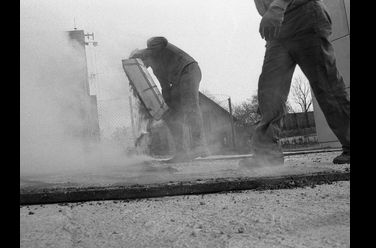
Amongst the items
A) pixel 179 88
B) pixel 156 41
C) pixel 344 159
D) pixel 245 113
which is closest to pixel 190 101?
pixel 179 88

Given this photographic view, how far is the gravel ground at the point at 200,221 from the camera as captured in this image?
94 centimetres

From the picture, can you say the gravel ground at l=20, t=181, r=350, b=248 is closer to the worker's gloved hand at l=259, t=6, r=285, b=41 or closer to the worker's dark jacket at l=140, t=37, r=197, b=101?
the worker's gloved hand at l=259, t=6, r=285, b=41

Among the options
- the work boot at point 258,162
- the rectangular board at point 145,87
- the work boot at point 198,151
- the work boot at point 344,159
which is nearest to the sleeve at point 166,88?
the rectangular board at point 145,87

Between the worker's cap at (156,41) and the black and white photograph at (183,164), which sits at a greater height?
the worker's cap at (156,41)

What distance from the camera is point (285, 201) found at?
4.43 feet

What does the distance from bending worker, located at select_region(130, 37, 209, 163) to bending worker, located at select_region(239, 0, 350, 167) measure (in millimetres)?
1656

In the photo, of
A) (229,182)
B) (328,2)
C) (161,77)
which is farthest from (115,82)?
(229,182)

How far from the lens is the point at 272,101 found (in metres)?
2.74

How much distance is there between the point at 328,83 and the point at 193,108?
2.06m

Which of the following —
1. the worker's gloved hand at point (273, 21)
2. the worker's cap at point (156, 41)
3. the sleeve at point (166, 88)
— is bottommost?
the worker's gloved hand at point (273, 21)

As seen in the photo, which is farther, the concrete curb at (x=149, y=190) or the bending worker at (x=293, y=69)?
→ the bending worker at (x=293, y=69)

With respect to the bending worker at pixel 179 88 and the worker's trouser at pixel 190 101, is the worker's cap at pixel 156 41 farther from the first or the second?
the worker's trouser at pixel 190 101

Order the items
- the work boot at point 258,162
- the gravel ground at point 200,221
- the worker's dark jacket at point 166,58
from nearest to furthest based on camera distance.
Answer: the gravel ground at point 200,221 → the work boot at point 258,162 → the worker's dark jacket at point 166,58
